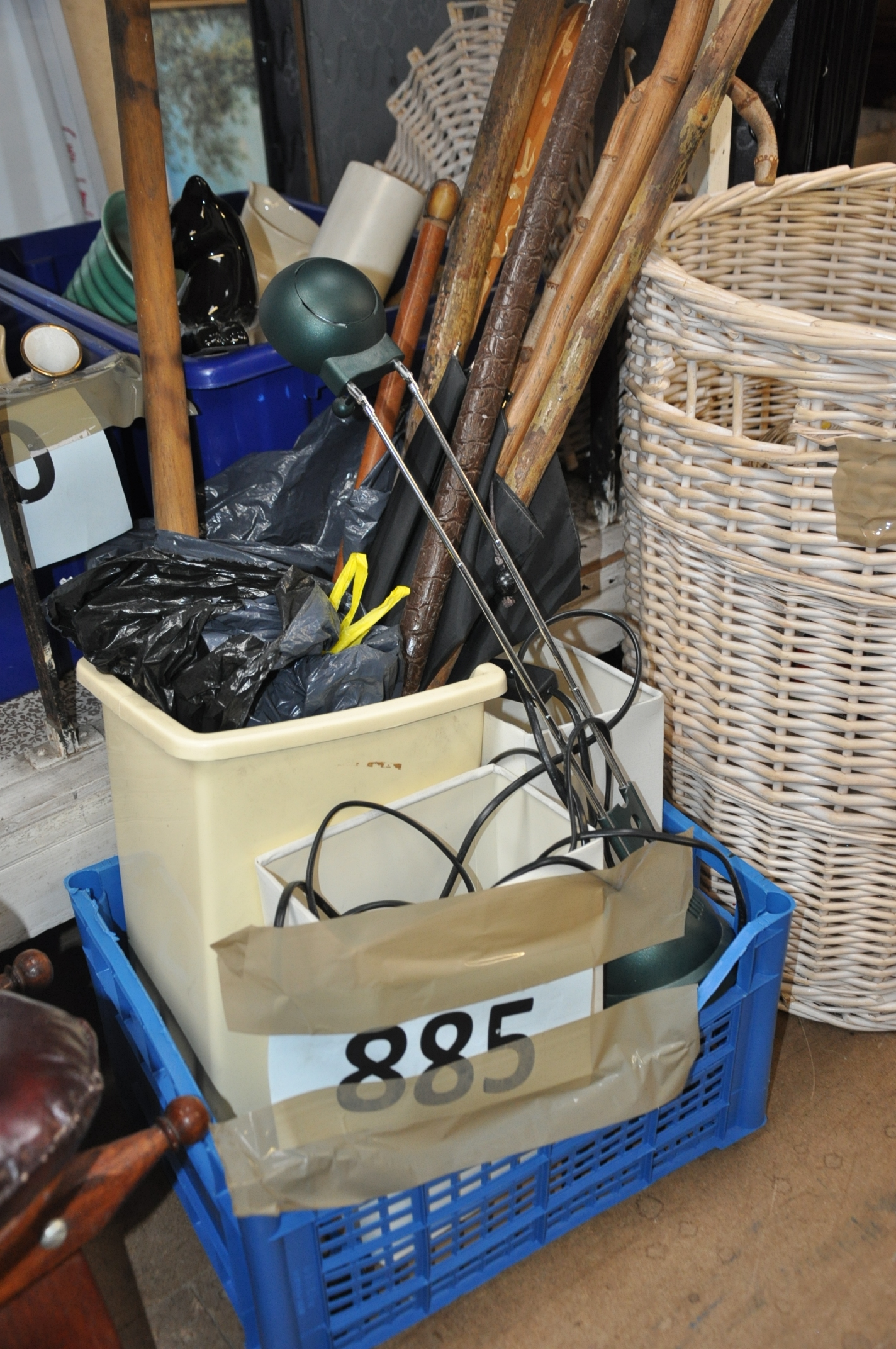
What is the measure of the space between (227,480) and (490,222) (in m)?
0.36

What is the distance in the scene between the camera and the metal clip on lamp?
29.4 inches

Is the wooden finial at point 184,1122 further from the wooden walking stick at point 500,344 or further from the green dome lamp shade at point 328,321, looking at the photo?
the green dome lamp shade at point 328,321

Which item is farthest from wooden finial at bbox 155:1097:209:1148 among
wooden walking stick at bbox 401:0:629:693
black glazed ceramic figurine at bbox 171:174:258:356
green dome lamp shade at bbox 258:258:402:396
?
black glazed ceramic figurine at bbox 171:174:258:356

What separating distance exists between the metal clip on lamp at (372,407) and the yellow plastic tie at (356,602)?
7cm

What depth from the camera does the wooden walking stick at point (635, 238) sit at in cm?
86

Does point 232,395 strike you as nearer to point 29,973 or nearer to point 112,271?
point 112,271

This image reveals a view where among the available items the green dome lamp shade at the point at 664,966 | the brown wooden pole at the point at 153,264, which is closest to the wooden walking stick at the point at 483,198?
the brown wooden pole at the point at 153,264

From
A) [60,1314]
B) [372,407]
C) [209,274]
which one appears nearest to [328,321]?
[372,407]

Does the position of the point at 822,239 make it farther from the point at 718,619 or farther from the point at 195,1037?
the point at 195,1037

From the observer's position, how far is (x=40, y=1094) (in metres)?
0.52

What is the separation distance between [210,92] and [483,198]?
1.10 m

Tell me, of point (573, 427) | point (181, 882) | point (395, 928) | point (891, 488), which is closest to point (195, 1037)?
point (181, 882)

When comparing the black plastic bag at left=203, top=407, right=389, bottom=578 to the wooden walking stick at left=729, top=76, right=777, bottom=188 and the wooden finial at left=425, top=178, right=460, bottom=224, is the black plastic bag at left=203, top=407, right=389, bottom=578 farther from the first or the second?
the wooden walking stick at left=729, top=76, right=777, bottom=188

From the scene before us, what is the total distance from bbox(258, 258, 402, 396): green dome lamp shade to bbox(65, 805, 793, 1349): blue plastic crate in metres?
0.50
